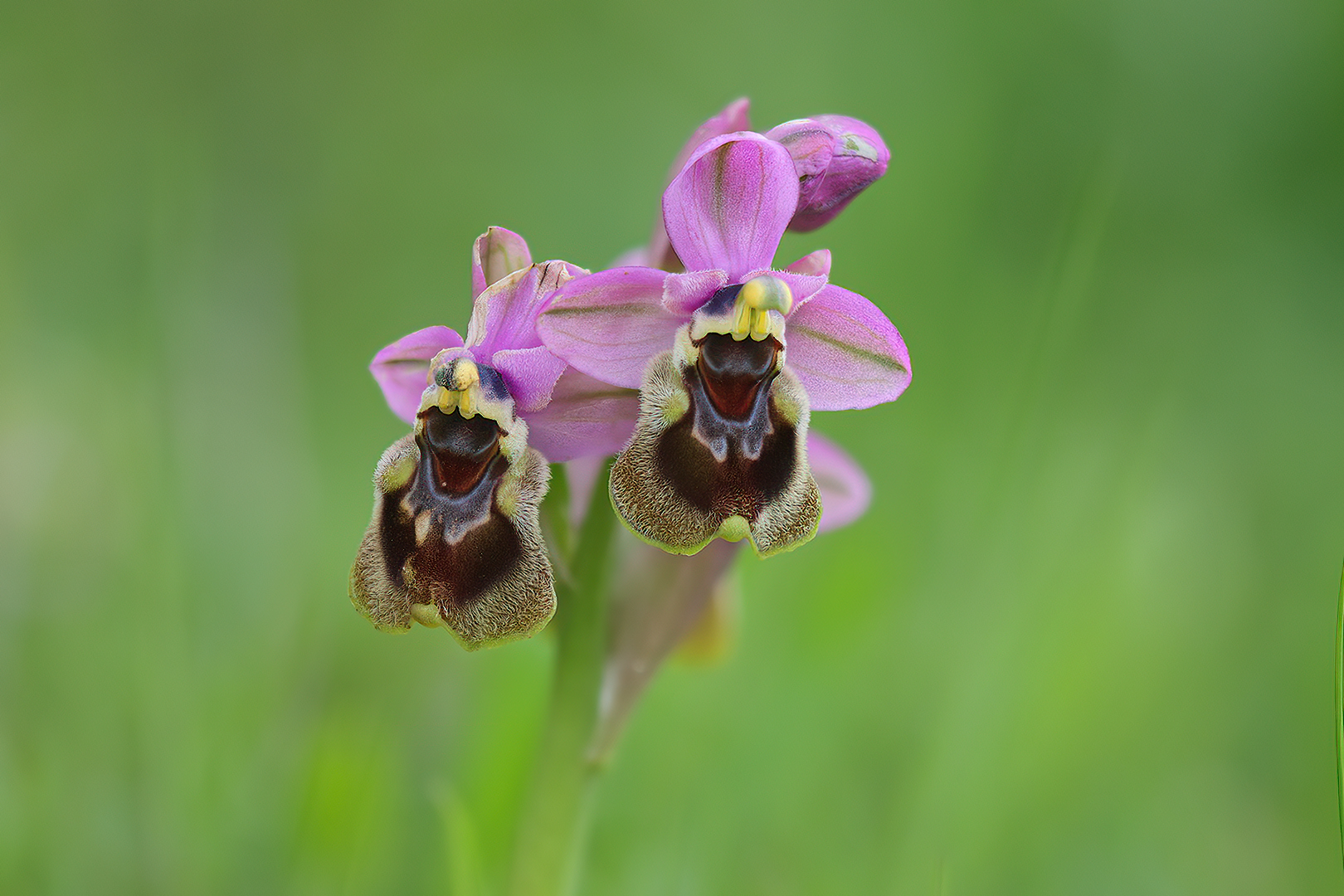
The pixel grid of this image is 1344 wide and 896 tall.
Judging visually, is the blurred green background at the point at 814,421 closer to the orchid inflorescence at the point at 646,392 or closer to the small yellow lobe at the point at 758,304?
the orchid inflorescence at the point at 646,392

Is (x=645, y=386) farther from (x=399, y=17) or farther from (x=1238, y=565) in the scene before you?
(x=399, y=17)

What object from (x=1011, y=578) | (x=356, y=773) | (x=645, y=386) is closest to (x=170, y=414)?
(x=356, y=773)

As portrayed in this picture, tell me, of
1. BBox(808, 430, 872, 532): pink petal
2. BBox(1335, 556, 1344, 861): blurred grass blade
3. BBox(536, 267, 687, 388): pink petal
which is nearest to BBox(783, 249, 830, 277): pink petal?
BBox(536, 267, 687, 388): pink petal

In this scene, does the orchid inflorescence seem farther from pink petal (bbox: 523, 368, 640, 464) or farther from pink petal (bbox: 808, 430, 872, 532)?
pink petal (bbox: 808, 430, 872, 532)

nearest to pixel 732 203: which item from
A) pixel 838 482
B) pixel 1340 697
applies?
pixel 838 482

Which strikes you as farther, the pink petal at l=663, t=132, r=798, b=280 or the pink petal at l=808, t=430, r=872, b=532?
the pink petal at l=808, t=430, r=872, b=532

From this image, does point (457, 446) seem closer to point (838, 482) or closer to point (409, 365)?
point (409, 365)

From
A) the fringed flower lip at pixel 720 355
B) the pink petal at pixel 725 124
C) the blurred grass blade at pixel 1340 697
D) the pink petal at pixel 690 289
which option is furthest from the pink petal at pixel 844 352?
the blurred grass blade at pixel 1340 697
